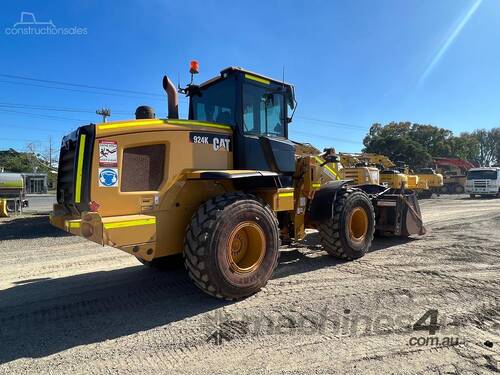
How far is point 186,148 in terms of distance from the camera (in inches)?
182

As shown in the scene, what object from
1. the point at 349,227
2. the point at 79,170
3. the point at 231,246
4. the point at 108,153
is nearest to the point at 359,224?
the point at 349,227

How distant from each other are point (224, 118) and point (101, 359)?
3520 millimetres

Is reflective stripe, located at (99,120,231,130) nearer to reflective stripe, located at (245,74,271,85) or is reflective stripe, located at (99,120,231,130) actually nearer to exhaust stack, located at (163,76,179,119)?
exhaust stack, located at (163,76,179,119)

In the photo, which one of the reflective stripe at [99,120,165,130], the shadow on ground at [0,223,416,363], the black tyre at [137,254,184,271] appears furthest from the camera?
the black tyre at [137,254,184,271]

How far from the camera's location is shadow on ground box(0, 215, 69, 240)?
33.5 ft

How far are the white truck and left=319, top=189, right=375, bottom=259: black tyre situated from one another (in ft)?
83.5

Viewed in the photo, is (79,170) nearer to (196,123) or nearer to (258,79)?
(196,123)

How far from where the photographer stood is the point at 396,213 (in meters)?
8.01

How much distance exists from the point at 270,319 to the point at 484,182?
95.9 ft

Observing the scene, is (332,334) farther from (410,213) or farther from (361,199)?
(410,213)

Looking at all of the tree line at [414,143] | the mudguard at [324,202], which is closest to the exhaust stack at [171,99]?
the mudguard at [324,202]

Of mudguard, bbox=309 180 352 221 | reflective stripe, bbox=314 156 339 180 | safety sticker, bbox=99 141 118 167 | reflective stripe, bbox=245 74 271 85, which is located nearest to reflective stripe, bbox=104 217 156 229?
safety sticker, bbox=99 141 118 167

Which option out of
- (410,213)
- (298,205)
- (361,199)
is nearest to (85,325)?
(298,205)

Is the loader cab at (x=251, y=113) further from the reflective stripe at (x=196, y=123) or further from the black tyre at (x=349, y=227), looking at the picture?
the black tyre at (x=349, y=227)
